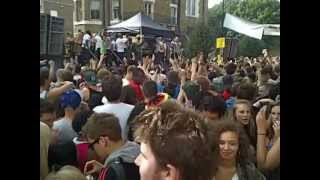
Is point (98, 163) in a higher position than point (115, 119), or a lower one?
lower

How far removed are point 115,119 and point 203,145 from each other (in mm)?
631

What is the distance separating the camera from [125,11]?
340 cm

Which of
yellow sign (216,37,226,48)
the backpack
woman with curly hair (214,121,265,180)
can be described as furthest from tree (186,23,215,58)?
the backpack

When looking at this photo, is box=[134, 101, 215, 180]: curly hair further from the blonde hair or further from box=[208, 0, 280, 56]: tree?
box=[208, 0, 280, 56]: tree

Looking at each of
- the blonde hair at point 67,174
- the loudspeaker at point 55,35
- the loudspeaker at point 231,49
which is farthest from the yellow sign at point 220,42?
the blonde hair at point 67,174

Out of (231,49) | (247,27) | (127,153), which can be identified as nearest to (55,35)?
(127,153)

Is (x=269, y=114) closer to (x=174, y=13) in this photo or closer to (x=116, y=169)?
(x=174, y=13)

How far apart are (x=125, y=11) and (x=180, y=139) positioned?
0.97m

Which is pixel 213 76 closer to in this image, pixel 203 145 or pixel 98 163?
pixel 203 145
